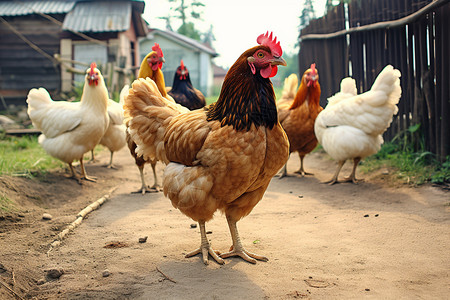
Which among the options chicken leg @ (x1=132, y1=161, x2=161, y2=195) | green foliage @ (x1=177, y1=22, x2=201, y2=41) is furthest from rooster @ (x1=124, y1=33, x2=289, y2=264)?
green foliage @ (x1=177, y1=22, x2=201, y2=41)

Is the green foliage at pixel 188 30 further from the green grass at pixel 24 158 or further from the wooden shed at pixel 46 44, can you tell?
the green grass at pixel 24 158

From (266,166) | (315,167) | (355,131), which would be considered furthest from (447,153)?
(266,166)

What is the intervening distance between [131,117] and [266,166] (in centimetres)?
155

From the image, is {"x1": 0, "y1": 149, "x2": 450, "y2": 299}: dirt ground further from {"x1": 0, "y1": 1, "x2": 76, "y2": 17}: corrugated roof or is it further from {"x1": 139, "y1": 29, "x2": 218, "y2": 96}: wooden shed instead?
{"x1": 139, "y1": 29, "x2": 218, "y2": 96}: wooden shed

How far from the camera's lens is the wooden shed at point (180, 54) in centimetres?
2479

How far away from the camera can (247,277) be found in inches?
115

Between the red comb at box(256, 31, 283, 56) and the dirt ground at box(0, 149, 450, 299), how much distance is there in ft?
5.46

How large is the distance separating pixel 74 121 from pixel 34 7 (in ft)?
39.8

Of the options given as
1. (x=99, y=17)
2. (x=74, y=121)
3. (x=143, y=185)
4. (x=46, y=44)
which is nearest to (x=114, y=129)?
(x=74, y=121)

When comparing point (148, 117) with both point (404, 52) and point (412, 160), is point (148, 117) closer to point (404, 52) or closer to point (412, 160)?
point (412, 160)

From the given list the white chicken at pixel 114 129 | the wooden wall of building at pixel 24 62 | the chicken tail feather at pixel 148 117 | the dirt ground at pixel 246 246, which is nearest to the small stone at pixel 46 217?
the dirt ground at pixel 246 246

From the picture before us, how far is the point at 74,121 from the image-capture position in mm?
5859

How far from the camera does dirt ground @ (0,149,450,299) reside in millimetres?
2686

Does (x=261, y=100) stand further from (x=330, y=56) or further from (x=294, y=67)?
(x=294, y=67)
